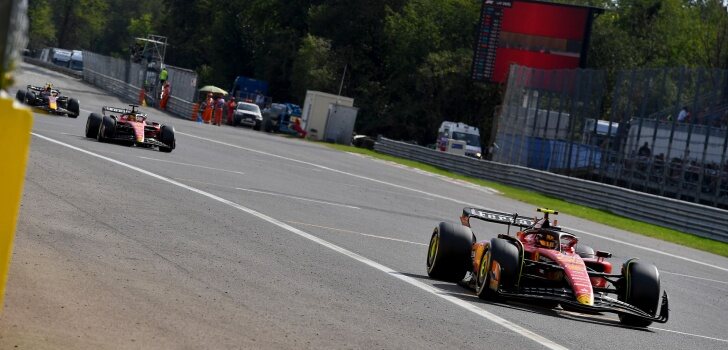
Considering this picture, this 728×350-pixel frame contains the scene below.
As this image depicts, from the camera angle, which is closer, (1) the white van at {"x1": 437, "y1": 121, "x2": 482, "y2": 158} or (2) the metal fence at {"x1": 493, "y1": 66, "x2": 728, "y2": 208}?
(2) the metal fence at {"x1": 493, "y1": 66, "x2": 728, "y2": 208}

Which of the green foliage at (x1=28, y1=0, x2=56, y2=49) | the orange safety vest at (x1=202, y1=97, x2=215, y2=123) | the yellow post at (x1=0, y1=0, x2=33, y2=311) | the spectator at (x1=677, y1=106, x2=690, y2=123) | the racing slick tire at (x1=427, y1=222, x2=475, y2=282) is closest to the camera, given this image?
the yellow post at (x1=0, y1=0, x2=33, y2=311)

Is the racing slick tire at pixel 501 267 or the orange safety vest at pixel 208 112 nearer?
the racing slick tire at pixel 501 267

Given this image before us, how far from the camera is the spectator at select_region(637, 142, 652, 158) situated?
1304 inches

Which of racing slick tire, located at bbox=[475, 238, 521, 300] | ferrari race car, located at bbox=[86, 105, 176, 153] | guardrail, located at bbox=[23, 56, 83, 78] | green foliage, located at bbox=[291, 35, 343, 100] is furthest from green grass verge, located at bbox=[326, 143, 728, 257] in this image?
guardrail, located at bbox=[23, 56, 83, 78]

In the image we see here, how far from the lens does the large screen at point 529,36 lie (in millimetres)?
Answer: 48094

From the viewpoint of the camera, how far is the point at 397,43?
269 feet

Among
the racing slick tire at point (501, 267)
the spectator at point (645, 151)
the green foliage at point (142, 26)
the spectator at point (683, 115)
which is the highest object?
the green foliage at point (142, 26)

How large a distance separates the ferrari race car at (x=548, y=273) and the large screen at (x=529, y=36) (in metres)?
36.4

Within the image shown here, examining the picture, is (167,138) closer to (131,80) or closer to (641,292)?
(641,292)

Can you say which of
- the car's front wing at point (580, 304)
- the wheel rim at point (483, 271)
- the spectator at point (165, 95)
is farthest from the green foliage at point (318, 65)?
the car's front wing at point (580, 304)

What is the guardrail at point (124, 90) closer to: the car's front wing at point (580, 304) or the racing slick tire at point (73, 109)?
the racing slick tire at point (73, 109)

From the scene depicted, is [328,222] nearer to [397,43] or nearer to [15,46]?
[15,46]

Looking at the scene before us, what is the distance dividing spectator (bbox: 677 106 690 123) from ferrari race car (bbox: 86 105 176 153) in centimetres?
1322

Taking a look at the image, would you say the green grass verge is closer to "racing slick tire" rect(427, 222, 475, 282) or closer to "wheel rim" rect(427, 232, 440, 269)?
"wheel rim" rect(427, 232, 440, 269)
